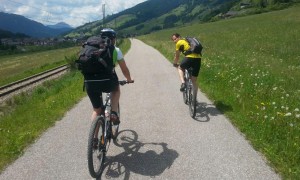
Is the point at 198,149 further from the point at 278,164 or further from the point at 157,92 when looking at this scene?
the point at 157,92

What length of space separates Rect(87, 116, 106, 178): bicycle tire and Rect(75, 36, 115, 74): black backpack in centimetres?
78

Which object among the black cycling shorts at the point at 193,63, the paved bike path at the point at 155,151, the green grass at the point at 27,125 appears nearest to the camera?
the paved bike path at the point at 155,151

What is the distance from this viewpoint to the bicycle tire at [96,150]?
16.1ft

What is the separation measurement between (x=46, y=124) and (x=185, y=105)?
403cm

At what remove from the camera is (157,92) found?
12.3 metres

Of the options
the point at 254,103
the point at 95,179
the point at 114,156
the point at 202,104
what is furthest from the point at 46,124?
the point at 254,103

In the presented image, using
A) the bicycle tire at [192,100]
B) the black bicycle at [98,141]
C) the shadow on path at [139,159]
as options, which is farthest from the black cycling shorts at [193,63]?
the black bicycle at [98,141]

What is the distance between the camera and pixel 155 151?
6.30 metres

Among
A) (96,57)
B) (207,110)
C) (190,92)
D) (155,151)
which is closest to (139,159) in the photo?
(155,151)

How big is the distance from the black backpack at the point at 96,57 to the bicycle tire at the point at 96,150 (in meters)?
0.78

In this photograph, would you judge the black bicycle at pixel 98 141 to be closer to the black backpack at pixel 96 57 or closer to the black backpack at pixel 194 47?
the black backpack at pixel 96 57

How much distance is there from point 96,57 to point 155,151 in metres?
2.23

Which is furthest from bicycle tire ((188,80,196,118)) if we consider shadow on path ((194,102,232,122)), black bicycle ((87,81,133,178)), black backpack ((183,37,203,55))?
black bicycle ((87,81,133,178))

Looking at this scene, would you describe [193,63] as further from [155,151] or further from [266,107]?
[155,151]
